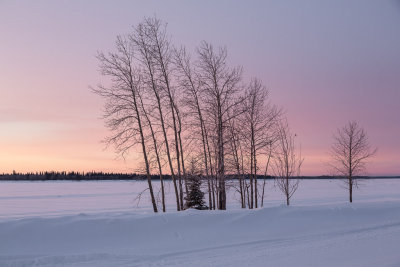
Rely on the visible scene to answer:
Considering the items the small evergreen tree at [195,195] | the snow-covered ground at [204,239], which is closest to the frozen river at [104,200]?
the small evergreen tree at [195,195]

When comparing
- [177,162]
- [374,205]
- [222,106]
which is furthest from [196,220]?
[374,205]

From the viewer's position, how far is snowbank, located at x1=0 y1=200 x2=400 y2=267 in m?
8.62

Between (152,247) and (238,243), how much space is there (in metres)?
2.55

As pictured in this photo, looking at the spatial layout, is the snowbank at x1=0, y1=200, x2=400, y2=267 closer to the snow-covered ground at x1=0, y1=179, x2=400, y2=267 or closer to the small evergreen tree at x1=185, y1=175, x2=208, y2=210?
the snow-covered ground at x1=0, y1=179, x2=400, y2=267

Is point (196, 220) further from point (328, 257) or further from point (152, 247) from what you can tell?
point (328, 257)

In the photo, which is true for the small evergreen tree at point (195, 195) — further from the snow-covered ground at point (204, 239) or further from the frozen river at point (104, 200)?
the snow-covered ground at point (204, 239)

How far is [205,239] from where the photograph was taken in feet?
36.0

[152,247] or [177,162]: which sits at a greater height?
[177,162]

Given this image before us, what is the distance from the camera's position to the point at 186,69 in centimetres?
1877

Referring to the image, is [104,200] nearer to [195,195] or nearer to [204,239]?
[195,195]

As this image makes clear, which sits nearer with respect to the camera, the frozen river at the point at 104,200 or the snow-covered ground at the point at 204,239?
the snow-covered ground at the point at 204,239

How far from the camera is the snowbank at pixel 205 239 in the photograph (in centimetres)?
862

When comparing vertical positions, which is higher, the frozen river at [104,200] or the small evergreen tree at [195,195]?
the small evergreen tree at [195,195]

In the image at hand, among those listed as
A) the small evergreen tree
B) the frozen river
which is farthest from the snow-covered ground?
the small evergreen tree
